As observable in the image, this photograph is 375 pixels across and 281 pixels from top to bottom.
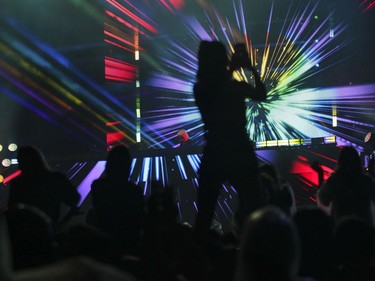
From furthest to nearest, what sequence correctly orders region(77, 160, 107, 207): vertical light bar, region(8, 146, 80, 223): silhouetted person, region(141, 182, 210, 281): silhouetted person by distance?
region(77, 160, 107, 207): vertical light bar
region(8, 146, 80, 223): silhouetted person
region(141, 182, 210, 281): silhouetted person

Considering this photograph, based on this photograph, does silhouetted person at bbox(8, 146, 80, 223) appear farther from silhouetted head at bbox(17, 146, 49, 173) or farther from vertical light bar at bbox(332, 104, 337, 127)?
vertical light bar at bbox(332, 104, 337, 127)

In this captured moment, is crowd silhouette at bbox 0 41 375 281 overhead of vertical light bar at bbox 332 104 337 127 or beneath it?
beneath

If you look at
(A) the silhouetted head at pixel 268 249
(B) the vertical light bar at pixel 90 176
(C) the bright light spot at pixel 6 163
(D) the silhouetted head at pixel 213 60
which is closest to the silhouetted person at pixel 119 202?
(D) the silhouetted head at pixel 213 60

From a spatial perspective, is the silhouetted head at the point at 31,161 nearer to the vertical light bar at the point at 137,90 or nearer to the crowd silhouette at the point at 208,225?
the crowd silhouette at the point at 208,225

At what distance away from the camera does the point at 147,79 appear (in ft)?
27.6

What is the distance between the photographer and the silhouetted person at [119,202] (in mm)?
2865

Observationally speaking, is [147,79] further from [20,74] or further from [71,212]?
[71,212]

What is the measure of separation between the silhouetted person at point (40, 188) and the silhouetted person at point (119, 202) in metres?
0.18

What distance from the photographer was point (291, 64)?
786 centimetres

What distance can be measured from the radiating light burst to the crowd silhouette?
4.24 m

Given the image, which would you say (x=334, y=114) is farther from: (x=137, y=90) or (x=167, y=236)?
(x=167, y=236)

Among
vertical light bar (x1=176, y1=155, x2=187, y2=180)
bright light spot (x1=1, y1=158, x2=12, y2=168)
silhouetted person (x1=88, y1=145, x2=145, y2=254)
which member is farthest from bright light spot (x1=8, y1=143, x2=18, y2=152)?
silhouetted person (x1=88, y1=145, x2=145, y2=254)

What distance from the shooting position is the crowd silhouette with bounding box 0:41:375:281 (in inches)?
47.1

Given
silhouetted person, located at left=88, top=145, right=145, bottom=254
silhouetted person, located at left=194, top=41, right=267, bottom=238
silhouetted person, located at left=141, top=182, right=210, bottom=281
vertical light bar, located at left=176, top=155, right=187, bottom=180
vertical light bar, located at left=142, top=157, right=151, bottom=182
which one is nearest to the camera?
silhouetted person, located at left=141, top=182, right=210, bottom=281
